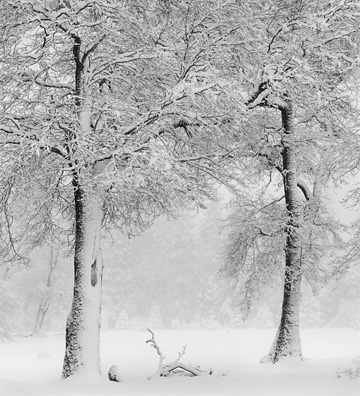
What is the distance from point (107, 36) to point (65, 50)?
144 cm

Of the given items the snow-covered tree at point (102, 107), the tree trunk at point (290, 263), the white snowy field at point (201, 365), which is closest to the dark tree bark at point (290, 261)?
the tree trunk at point (290, 263)

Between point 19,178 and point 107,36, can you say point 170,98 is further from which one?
point 19,178

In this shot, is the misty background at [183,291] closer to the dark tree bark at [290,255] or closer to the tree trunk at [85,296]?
the dark tree bark at [290,255]

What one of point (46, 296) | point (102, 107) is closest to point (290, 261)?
point (102, 107)

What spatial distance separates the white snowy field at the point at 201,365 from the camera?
846 cm

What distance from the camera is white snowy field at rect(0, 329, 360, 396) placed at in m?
8.46

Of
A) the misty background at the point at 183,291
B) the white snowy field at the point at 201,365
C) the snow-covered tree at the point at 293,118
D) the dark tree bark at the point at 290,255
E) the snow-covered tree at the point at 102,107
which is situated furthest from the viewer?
the misty background at the point at 183,291

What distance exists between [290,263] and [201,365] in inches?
140

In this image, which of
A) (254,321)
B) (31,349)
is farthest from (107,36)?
(254,321)

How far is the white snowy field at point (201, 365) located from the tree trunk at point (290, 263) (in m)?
0.50

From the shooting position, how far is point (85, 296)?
967cm

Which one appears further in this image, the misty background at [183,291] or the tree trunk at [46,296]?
the misty background at [183,291]

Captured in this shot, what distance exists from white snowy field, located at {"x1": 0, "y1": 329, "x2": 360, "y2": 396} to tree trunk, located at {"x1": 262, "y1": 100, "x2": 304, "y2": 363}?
0.50 meters

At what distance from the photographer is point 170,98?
8.12m
